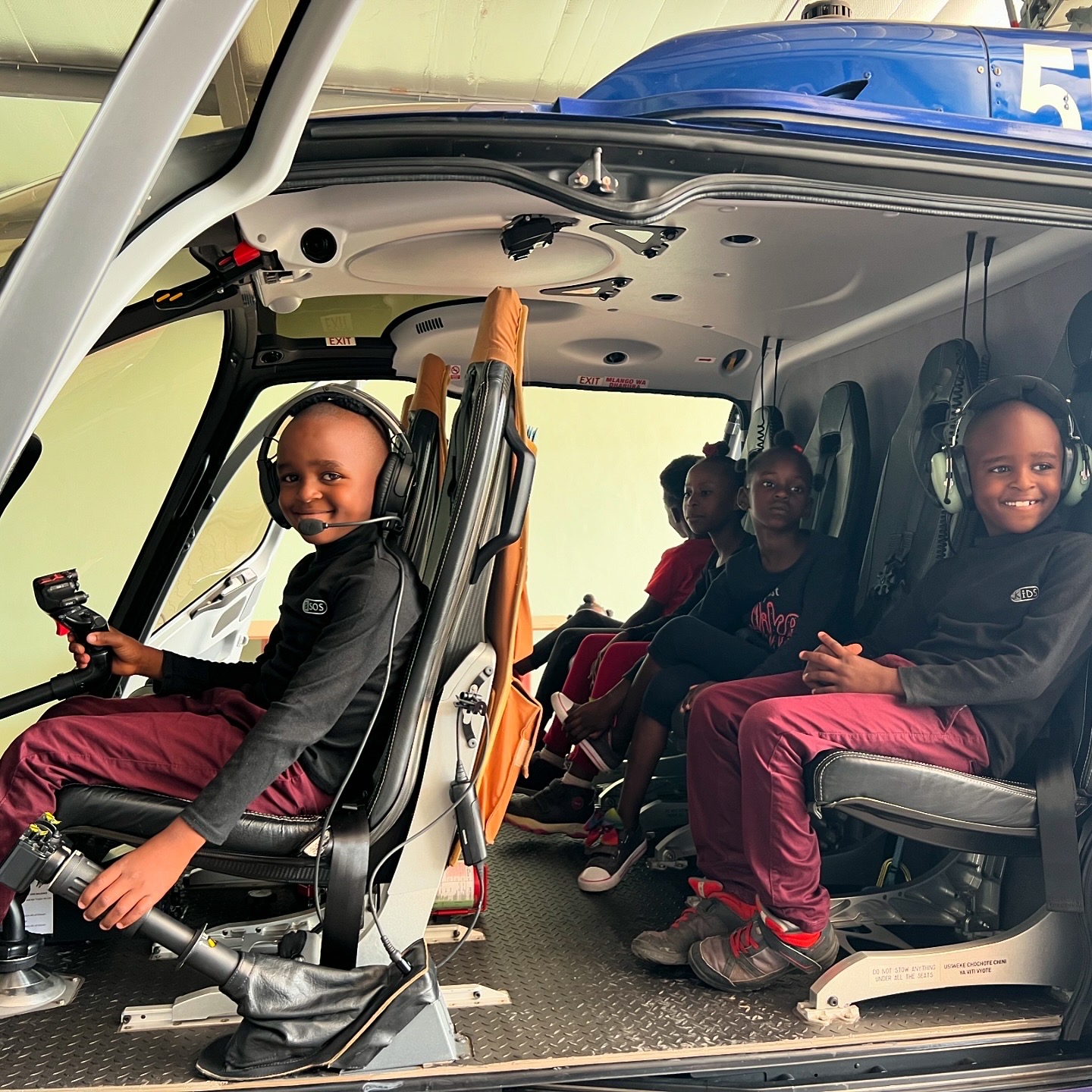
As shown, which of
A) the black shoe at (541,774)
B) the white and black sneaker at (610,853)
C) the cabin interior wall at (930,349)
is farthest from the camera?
the black shoe at (541,774)

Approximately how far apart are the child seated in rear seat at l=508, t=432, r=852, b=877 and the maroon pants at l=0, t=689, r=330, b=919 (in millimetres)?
1139

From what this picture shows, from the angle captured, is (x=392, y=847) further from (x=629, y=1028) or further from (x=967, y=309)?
(x=967, y=309)

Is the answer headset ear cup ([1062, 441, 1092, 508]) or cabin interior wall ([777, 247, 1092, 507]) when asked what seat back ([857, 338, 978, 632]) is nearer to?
cabin interior wall ([777, 247, 1092, 507])

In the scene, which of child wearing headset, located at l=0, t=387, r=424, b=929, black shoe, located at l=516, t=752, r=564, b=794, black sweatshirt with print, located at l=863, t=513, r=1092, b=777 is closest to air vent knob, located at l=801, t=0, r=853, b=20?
black sweatshirt with print, located at l=863, t=513, r=1092, b=777

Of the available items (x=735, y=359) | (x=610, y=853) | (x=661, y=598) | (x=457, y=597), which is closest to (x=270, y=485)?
(x=457, y=597)

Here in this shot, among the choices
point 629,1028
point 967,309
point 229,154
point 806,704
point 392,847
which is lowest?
point 629,1028

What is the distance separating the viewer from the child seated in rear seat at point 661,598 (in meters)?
3.54

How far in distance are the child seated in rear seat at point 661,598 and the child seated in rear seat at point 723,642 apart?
1.42ft

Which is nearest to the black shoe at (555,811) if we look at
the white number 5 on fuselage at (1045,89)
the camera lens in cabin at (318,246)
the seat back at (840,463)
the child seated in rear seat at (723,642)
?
the child seated in rear seat at (723,642)

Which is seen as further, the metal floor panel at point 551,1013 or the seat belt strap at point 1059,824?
the seat belt strap at point 1059,824

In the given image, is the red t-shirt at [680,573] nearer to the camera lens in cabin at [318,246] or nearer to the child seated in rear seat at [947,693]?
the child seated in rear seat at [947,693]

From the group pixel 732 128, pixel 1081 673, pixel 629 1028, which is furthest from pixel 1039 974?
pixel 732 128

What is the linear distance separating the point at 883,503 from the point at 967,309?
57 centimetres

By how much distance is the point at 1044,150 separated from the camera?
183cm
